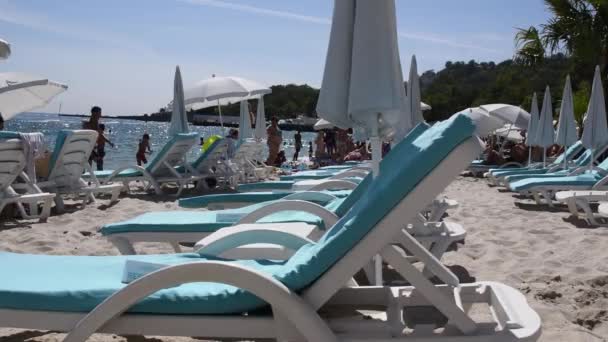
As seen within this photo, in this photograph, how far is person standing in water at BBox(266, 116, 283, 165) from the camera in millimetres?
13985

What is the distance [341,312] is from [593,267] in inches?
104

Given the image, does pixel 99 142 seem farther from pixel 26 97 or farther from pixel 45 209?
pixel 45 209

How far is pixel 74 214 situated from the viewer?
263 inches

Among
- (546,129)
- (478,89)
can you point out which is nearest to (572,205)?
(546,129)

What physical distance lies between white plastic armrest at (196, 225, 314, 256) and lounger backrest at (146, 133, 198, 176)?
636 centimetres

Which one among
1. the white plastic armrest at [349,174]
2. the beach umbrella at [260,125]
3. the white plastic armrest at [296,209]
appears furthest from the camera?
the beach umbrella at [260,125]

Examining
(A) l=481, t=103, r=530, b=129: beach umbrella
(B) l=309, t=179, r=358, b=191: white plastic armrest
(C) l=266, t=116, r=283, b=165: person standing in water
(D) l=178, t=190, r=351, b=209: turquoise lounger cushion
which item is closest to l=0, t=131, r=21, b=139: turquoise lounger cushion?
(D) l=178, t=190, r=351, b=209: turquoise lounger cushion

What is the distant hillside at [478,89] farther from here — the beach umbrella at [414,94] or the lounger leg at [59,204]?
the lounger leg at [59,204]

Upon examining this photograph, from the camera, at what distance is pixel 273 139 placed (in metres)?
14.5

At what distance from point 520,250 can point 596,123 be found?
446cm

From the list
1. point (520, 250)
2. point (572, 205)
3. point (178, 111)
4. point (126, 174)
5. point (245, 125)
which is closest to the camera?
point (520, 250)

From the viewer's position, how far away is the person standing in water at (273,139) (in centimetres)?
1399

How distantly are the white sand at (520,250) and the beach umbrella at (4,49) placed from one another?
195 centimetres

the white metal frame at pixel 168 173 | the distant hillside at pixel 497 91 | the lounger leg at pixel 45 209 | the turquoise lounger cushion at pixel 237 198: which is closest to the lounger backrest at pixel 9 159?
the lounger leg at pixel 45 209
